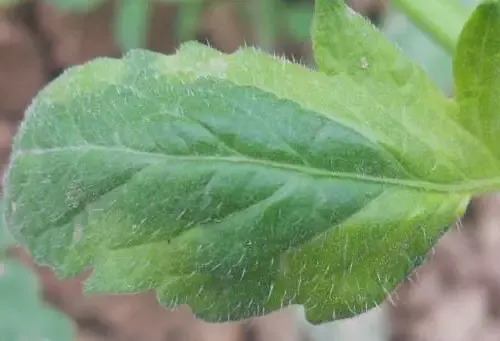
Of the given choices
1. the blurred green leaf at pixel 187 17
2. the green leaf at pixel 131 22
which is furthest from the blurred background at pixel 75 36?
the green leaf at pixel 131 22

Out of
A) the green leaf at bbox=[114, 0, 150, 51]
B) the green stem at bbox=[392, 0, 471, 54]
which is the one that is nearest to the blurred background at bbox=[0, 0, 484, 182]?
the green leaf at bbox=[114, 0, 150, 51]

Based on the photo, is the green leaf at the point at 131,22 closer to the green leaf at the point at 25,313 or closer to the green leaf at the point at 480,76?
the green leaf at the point at 25,313

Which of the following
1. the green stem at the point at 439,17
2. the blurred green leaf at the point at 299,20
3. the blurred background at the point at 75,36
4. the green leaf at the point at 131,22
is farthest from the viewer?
the blurred background at the point at 75,36

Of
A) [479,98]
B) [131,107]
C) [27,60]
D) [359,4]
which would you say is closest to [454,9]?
[479,98]

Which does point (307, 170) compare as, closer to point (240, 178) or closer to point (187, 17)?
point (240, 178)

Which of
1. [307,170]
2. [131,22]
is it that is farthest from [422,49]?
[307,170]
